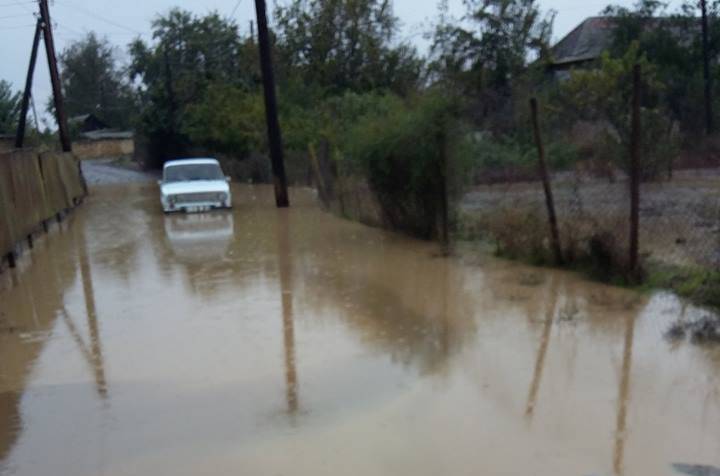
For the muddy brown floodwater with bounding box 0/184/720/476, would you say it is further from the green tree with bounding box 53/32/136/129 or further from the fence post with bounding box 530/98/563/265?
the green tree with bounding box 53/32/136/129

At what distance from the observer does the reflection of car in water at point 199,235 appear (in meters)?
15.9

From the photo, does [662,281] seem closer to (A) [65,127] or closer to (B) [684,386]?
(B) [684,386]

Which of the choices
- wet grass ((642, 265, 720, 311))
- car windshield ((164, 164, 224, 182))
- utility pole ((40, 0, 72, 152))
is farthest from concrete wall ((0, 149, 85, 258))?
wet grass ((642, 265, 720, 311))

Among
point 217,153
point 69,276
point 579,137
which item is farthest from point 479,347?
point 217,153

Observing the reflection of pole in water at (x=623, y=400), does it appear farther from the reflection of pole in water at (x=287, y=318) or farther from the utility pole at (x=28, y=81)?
the utility pole at (x=28, y=81)

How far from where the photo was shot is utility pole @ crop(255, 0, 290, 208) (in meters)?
23.2

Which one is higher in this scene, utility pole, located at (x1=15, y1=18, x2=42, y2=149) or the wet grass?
utility pole, located at (x1=15, y1=18, x2=42, y2=149)

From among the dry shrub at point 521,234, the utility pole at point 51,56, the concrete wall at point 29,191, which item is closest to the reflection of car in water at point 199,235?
the concrete wall at point 29,191

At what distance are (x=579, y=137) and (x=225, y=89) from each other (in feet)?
83.0

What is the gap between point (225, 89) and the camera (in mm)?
40094

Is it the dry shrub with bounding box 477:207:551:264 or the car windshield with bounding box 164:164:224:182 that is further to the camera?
the car windshield with bounding box 164:164:224:182

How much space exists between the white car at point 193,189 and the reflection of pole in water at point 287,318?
15.4 ft

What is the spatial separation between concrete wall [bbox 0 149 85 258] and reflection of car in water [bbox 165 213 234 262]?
9.17ft

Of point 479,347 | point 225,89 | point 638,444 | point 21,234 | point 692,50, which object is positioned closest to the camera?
point 638,444
